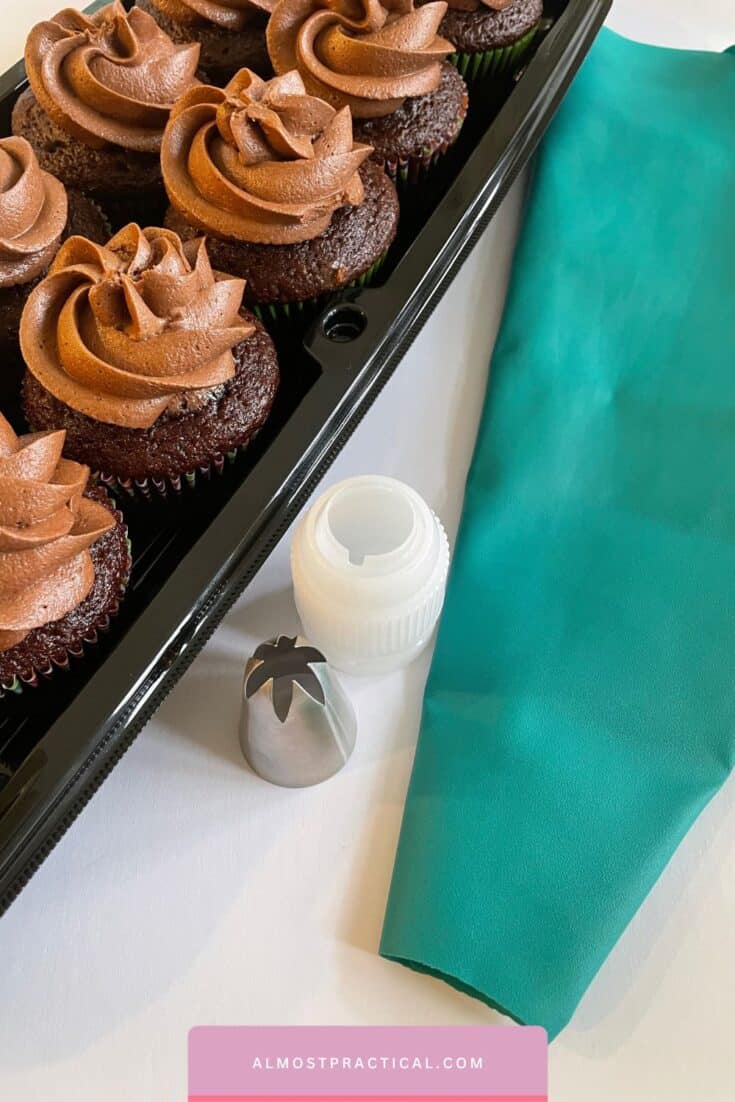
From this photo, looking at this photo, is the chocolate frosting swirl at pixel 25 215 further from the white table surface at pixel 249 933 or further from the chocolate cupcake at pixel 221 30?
the white table surface at pixel 249 933

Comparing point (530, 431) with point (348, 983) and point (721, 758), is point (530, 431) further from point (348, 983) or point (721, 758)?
point (348, 983)

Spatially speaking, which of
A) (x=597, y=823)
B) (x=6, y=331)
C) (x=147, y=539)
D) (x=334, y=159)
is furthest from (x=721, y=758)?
(x=6, y=331)

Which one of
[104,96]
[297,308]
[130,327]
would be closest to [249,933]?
[130,327]

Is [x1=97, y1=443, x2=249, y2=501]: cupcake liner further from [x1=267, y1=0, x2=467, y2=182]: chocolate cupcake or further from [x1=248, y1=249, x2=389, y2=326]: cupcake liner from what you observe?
[x1=267, y1=0, x2=467, y2=182]: chocolate cupcake

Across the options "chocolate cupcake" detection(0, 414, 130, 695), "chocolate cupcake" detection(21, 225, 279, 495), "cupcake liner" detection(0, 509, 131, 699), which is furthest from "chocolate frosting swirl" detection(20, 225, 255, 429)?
"cupcake liner" detection(0, 509, 131, 699)

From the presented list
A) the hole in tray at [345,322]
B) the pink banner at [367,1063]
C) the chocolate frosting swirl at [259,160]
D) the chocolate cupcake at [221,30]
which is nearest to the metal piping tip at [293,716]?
the pink banner at [367,1063]

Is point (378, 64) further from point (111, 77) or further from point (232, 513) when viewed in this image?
point (232, 513)
